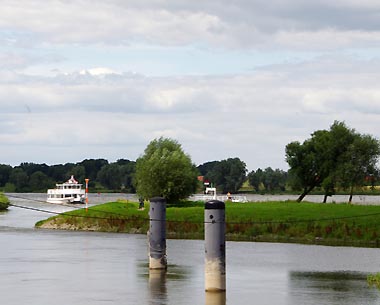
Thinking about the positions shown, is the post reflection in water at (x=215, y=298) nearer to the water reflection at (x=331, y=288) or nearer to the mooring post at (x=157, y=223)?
the water reflection at (x=331, y=288)

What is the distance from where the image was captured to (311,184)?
10950 centimetres

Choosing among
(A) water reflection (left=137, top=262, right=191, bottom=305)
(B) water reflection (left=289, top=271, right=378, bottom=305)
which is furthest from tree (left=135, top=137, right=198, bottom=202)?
(B) water reflection (left=289, top=271, right=378, bottom=305)

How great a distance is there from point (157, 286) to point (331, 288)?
5.74 metres

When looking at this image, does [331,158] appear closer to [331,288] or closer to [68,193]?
[68,193]

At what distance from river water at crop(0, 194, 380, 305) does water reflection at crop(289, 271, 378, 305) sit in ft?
0.10

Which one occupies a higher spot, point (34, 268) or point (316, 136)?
point (316, 136)

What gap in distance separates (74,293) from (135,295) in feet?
6.19

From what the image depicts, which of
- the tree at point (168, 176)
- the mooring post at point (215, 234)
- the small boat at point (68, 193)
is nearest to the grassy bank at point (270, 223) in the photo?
the tree at point (168, 176)

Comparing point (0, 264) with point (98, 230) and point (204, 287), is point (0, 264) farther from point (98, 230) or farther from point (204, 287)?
point (98, 230)

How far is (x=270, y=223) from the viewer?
67.5m

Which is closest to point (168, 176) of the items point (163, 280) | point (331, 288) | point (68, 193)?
point (163, 280)

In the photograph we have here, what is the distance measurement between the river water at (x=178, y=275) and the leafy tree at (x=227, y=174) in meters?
106

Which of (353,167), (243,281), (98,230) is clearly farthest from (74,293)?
(353,167)

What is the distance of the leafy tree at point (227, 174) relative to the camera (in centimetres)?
15975
